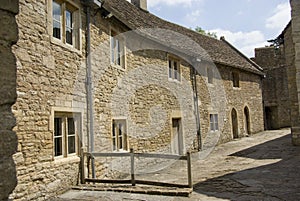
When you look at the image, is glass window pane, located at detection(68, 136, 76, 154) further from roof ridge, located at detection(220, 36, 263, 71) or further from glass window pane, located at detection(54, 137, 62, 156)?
roof ridge, located at detection(220, 36, 263, 71)

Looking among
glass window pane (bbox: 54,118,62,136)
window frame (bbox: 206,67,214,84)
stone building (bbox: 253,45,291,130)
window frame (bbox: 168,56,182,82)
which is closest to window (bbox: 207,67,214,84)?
window frame (bbox: 206,67,214,84)

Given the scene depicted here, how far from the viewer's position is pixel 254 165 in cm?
1015

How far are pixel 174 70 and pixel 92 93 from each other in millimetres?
6442

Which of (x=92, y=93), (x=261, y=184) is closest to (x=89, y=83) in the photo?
(x=92, y=93)

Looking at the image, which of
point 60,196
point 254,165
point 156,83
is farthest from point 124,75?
point 254,165

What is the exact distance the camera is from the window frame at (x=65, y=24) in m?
6.55

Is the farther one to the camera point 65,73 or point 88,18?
point 88,18

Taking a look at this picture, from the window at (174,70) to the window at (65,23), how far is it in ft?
20.9

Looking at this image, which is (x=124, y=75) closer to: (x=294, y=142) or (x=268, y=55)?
(x=294, y=142)

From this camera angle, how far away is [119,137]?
364 inches

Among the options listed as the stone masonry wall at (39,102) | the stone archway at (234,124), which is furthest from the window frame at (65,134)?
the stone archway at (234,124)

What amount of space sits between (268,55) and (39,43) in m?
23.5

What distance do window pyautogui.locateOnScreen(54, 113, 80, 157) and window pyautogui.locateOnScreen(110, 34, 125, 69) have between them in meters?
2.86

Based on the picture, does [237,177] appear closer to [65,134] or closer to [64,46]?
[65,134]
